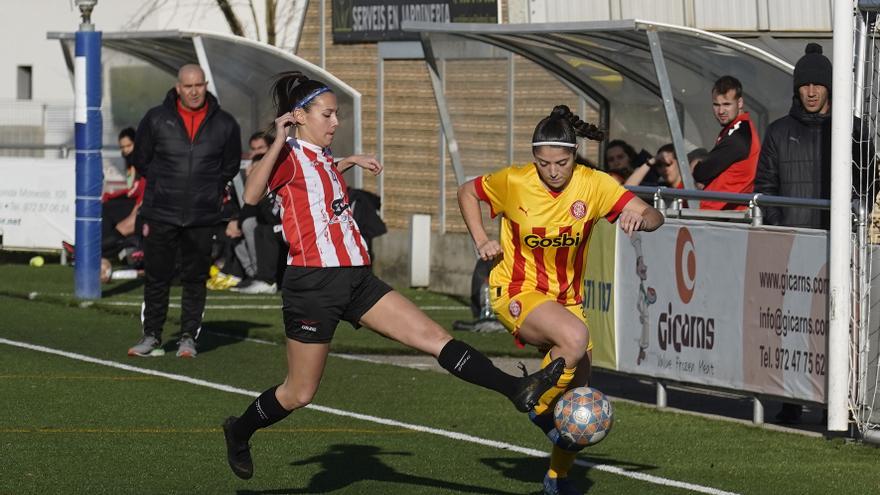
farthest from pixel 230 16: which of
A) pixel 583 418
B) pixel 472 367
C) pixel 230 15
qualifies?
pixel 583 418

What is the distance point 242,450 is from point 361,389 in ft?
14.0

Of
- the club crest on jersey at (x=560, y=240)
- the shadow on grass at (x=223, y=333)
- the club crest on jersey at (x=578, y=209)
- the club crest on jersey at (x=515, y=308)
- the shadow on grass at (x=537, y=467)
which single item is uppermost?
the club crest on jersey at (x=578, y=209)

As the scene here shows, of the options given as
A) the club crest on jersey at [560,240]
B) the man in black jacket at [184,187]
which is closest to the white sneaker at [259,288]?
the man in black jacket at [184,187]

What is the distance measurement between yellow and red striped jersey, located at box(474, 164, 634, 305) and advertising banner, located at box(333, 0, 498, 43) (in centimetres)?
1258

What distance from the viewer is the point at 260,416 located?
28.9ft

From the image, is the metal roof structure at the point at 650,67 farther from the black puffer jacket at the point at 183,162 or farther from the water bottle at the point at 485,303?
the black puffer jacket at the point at 183,162

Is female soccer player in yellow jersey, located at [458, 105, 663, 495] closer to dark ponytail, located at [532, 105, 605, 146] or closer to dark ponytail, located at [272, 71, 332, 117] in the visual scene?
dark ponytail, located at [532, 105, 605, 146]

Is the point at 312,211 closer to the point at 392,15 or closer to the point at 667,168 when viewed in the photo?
the point at 667,168

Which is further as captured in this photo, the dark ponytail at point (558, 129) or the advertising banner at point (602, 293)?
the advertising banner at point (602, 293)

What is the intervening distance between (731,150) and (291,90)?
4.99 metres

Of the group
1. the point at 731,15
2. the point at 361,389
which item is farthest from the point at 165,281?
the point at 731,15

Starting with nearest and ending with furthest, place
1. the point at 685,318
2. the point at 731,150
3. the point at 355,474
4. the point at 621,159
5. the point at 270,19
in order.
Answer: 1. the point at 355,474
2. the point at 685,318
3. the point at 731,150
4. the point at 621,159
5. the point at 270,19

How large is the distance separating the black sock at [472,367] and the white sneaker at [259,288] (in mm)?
12755

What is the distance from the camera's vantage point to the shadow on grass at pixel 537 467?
9.59m
